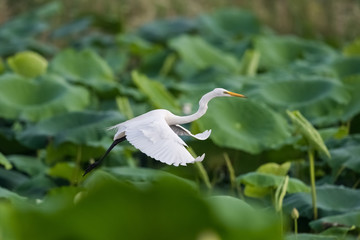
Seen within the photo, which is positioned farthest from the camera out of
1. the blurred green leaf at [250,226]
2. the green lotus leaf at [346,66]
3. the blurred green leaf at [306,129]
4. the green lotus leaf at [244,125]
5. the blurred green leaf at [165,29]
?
the blurred green leaf at [165,29]

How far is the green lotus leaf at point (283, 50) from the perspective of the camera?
680 cm

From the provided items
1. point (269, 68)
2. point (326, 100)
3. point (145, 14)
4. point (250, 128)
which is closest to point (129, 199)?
point (250, 128)

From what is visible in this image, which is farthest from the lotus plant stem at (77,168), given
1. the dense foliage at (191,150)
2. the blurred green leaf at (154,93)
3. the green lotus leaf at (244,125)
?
the green lotus leaf at (244,125)

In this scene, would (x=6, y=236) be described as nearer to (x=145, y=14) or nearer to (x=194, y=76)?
(x=194, y=76)

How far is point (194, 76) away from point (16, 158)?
2169mm

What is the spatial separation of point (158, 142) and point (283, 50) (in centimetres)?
519

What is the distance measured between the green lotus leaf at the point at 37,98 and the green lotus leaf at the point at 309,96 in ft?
3.13

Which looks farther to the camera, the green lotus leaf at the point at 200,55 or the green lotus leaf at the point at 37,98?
the green lotus leaf at the point at 200,55

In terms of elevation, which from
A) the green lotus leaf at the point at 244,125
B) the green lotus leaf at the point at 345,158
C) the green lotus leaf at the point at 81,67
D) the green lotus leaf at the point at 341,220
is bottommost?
the green lotus leaf at the point at 81,67

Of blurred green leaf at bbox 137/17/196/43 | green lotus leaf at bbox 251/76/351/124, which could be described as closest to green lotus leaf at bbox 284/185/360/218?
green lotus leaf at bbox 251/76/351/124

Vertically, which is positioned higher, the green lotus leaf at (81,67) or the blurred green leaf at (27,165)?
the blurred green leaf at (27,165)

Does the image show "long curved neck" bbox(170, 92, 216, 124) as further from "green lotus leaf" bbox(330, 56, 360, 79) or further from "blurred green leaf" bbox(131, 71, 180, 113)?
"green lotus leaf" bbox(330, 56, 360, 79)

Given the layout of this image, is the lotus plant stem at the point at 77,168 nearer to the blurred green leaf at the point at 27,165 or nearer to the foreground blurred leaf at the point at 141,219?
the blurred green leaf at the point at 27,165

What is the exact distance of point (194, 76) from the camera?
6.02 meters
